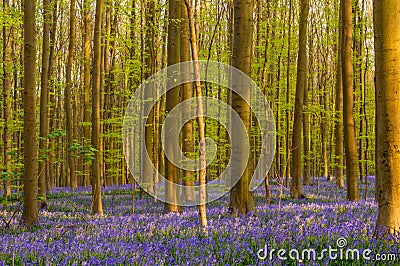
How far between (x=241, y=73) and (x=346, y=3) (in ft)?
23.2

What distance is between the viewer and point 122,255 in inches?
208

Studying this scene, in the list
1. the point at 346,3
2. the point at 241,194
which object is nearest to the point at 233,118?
the point at 241,194

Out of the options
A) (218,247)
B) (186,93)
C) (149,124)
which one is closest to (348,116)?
(186,93)

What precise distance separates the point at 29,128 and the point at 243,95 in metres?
4.96

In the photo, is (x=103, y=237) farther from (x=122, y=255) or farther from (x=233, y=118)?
(x=233, y=118)

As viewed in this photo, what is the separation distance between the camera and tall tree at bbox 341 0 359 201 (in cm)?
1364

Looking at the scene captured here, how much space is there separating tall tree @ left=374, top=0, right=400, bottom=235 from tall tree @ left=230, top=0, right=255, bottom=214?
3.47m

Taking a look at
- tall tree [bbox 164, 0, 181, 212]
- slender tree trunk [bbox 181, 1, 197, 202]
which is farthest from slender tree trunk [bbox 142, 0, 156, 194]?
slender tree trunk [bbox 181, 1, 197, 202]

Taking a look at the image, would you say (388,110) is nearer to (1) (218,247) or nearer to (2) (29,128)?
(1) (218,247)

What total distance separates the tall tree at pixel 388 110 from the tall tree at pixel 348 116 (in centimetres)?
761

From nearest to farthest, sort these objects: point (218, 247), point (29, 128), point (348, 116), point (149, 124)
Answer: point (218, 247)
point (29, 128)
point (348, 116)
point (149, 124)

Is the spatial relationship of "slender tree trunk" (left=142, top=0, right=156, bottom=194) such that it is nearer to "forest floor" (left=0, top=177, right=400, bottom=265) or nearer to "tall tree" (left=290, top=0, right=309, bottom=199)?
"tall tree" (left=290, top=0, right=309, bottom=199)

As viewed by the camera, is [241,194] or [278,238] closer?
[278,238]

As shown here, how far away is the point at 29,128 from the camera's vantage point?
955 cm
